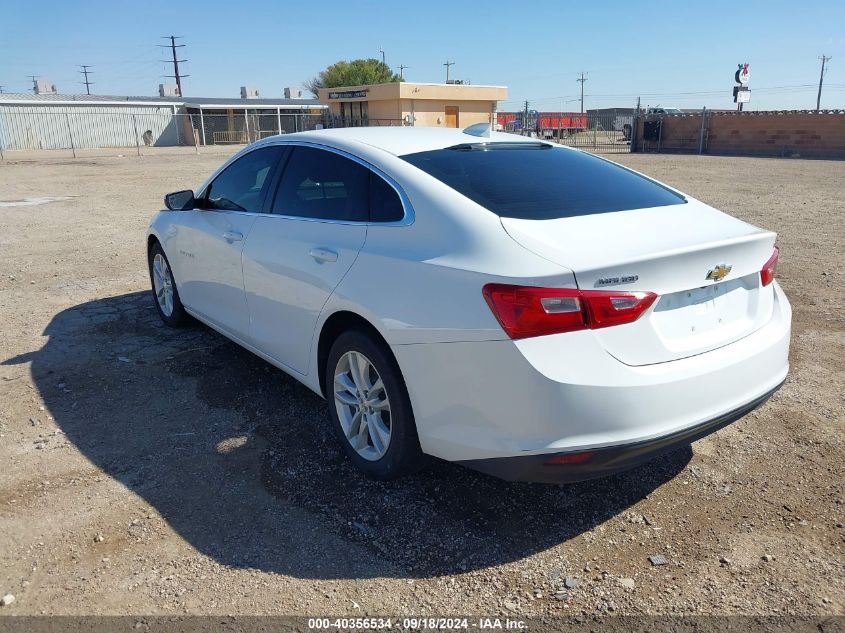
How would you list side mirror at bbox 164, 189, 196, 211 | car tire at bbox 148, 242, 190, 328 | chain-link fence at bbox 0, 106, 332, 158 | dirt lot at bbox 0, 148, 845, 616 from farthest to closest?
chain-link fence at bbox 0, 106, 332, 158 → car tire at bbox 148, 242, 190, 328 → side mirror at bbox 164, 189, 196, 211 → dirt lot at bbox 0, 148, 845, 616

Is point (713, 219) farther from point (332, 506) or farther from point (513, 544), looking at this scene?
point (332, 506)

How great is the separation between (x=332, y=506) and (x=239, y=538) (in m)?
0.46

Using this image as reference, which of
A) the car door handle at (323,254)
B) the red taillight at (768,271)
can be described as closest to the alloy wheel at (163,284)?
the car door handle at (323,254)

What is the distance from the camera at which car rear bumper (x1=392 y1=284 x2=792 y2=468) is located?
8.43 feet

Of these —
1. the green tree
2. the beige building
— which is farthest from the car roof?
the green tree

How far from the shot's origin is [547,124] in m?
46.2

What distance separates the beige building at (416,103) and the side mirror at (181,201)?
37.9 meters

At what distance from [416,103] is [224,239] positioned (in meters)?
42.9

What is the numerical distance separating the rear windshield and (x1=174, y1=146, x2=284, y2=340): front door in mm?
1345

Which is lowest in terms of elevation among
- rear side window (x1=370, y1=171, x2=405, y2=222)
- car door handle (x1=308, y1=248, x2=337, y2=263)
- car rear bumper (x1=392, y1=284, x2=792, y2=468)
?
car rear bumper (x1=392, y1=284, x2=792, y2=468)

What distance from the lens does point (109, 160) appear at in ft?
98.8

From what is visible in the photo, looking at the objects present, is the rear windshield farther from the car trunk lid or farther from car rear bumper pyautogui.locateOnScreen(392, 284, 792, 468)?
car rear bumper pyautogui.locateOnScreen(392, 284, 792, 468)

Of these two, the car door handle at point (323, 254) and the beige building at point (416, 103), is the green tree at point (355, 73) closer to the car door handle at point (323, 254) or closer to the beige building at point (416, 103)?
the beige building at point (416, 103)

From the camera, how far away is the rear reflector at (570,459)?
2.62m
